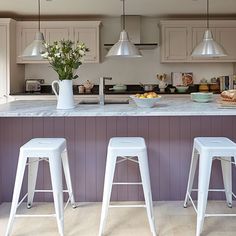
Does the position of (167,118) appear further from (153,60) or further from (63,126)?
(153,60)

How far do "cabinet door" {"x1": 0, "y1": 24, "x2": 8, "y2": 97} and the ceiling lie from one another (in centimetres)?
38

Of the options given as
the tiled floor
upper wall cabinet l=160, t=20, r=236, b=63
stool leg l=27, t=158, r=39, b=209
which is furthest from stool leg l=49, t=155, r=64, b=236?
upper wall cabinet l=160, t=20, r=236, b=63

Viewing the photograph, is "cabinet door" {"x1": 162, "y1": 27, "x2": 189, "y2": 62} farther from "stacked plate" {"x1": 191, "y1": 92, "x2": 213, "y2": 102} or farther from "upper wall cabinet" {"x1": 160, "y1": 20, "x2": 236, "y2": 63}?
"stacked plate" {"x1": 191, "y1": 92, "x2": 213, "y2": 102}

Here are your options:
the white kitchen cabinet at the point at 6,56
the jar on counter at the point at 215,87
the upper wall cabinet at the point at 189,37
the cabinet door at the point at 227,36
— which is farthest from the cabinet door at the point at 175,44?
the white kitchen cabinet at the point at 6,56

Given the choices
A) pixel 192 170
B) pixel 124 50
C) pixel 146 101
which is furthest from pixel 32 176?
pixel 124 50

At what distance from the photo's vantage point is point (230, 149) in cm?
238

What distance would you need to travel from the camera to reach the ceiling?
487 cm

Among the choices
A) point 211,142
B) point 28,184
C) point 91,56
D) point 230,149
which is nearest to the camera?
point 230,149

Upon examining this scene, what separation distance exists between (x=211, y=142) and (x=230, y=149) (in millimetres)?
200

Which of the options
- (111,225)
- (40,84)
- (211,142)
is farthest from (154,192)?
(40,84)

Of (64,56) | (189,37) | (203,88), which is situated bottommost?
(203,88)

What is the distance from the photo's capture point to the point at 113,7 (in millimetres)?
5191

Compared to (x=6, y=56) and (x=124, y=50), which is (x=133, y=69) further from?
(x=124, y=50)

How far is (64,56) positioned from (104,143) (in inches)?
33.7
